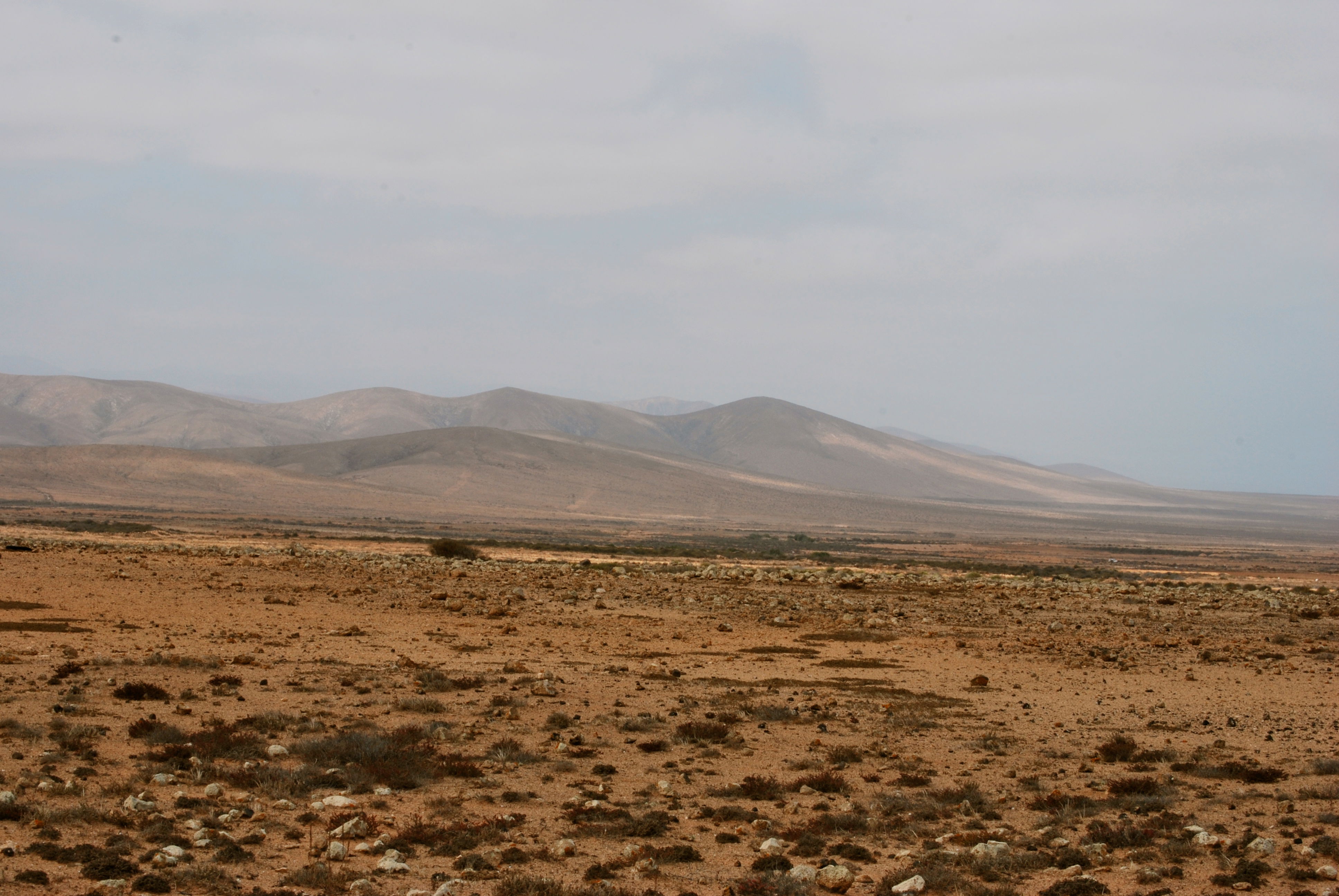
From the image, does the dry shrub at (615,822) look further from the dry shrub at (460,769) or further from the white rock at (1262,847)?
the white rock at (1262,847)

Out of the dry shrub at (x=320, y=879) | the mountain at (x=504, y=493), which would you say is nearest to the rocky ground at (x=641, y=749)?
the dry shrub at (x=320, y=879)

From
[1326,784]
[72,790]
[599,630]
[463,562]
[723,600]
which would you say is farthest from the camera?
[463,562]

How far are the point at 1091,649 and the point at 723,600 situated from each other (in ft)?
30.2

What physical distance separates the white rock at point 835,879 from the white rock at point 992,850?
1176 millimetres

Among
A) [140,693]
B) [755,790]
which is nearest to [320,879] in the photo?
[755,790]

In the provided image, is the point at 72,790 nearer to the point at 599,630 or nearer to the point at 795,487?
the point at 599,630

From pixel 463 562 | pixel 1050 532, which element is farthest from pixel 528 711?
pixel 1050 532

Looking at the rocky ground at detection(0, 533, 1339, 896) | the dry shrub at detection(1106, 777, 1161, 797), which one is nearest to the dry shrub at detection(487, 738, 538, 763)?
the rocky ground at detection(0, 533, 1339, 896)

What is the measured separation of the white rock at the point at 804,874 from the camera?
26.3 feet

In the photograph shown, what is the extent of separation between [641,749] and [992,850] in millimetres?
4487

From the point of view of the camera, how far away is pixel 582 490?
489ft

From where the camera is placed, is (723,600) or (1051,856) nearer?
(1051,856)

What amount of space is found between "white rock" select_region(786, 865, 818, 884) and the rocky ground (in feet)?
0.08

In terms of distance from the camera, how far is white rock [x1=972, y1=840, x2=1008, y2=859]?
8.55 m
